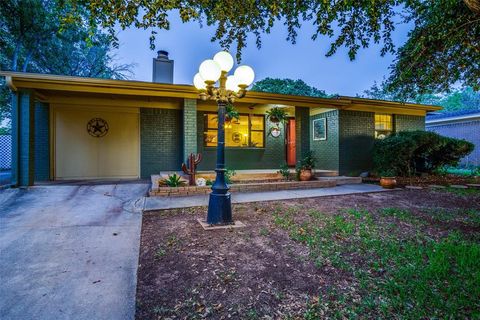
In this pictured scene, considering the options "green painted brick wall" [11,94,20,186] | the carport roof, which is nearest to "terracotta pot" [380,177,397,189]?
the carport roof

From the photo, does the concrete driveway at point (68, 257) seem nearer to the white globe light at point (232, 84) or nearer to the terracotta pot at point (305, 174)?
the white globe light at point (232, 84)

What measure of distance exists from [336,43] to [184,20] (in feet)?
8.71

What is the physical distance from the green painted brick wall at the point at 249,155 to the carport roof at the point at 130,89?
1828 millimetres

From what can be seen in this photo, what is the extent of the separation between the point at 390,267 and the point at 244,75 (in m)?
3.18

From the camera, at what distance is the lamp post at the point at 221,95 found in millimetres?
3846

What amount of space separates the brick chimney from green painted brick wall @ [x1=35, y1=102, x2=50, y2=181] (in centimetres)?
353

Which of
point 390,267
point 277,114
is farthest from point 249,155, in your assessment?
point 390,267

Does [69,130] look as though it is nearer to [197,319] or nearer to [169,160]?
[169,160]

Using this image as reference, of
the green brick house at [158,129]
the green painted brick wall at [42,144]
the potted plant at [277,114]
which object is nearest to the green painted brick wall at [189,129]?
the green brick house at [158,129]

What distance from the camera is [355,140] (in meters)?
9.55

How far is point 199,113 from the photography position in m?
9.08

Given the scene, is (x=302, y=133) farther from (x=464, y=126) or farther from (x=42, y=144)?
(x=464, y=126)

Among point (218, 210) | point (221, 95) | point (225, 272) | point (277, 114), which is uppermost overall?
point (277, 114)

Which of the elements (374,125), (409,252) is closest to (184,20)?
(409,252)
